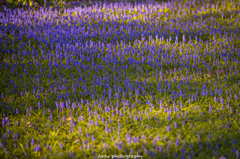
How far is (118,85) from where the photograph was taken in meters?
5.21

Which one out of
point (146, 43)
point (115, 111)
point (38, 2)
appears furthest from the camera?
point (38, 2)

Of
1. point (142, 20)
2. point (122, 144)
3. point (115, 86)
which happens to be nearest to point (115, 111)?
point (115, 86)

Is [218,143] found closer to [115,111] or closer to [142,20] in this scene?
[115,111]

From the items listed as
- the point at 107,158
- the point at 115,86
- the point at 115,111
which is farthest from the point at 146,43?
the point at 107,158

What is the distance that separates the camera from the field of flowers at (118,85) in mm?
3564

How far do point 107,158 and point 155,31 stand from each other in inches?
224

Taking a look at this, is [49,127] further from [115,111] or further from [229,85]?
[229,85]

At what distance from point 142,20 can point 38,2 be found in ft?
17.6

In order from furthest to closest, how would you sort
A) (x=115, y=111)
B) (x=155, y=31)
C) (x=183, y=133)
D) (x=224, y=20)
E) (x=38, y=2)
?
(x=38, y=2)
(x=224, y=20)
(x=155, y=31)
(x=115, y=111)
(x=183, y=133)

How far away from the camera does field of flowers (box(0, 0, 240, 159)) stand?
3564 millimetres

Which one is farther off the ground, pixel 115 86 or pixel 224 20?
pixel 224 20

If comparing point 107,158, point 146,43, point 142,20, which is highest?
point 142,20

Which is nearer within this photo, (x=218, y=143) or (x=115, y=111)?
(x=218, y=143)

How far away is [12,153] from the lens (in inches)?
136
